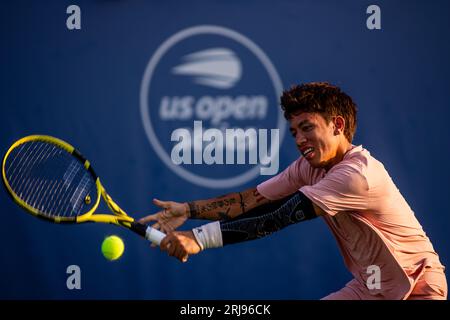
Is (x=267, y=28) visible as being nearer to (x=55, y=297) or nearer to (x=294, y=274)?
(x=294, y=274)

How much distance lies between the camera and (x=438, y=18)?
5.55 metres

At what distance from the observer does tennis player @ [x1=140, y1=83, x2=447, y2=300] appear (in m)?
3.73

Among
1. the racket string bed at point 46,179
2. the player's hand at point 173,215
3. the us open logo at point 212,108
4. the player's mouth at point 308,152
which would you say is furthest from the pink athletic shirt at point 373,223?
the racket string bed at point 46,179

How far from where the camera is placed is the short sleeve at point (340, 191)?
12.2 feet

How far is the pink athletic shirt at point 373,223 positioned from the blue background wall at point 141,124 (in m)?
1.47

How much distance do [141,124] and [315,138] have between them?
71.0 inches

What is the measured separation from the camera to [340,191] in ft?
12.2

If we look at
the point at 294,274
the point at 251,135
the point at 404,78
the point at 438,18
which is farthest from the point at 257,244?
the point at 438,18

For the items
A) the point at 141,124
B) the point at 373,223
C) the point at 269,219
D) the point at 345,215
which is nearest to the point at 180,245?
the point at 269,219

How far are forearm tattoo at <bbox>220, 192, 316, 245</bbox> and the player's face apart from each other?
1.00ft

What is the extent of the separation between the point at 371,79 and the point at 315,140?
5.56 ft

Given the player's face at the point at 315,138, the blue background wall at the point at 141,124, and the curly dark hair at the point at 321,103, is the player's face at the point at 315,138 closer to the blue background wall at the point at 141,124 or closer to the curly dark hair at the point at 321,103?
the curly dark hair at the point at 321,103

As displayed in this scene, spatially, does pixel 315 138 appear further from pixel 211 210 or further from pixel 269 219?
pixel 211 210

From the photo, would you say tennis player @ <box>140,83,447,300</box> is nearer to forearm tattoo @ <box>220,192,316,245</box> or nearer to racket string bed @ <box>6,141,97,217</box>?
forearm tattoo @ <box>220,192,316,245</box>
